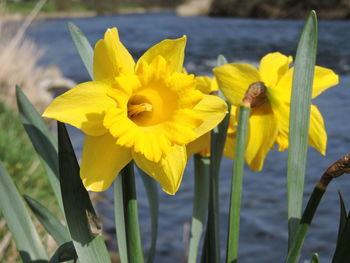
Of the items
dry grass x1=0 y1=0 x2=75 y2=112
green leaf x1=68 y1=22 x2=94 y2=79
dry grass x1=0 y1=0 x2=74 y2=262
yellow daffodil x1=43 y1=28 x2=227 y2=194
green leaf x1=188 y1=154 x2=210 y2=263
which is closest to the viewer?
yellow daffodil x1=43 y1=28 x2=227 y2=194

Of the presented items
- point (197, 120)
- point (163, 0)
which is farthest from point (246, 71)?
point (163, 0)

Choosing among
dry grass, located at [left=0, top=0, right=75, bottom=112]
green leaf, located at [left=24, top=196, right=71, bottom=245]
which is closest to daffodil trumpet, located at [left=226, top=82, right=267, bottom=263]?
green leaf, located at [left=24, top=196, right=71, bottom=245]

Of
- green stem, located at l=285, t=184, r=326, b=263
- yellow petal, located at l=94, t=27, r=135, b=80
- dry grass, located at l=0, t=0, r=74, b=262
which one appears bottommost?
dry grass, located at l=0, t=0, r=74, b=262

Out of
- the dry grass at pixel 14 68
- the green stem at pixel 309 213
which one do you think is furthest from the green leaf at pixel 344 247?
the dry grass at pixel 14 68

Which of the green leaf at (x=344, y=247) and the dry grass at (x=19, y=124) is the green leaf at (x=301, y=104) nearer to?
the green leaf at (x=344, y=247)

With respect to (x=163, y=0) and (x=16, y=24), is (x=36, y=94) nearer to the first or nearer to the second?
(x=16, y=24)

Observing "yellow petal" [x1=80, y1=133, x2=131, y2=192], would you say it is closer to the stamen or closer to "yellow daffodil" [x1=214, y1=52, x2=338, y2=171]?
the stamen

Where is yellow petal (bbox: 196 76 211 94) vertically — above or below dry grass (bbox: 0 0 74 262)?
above
